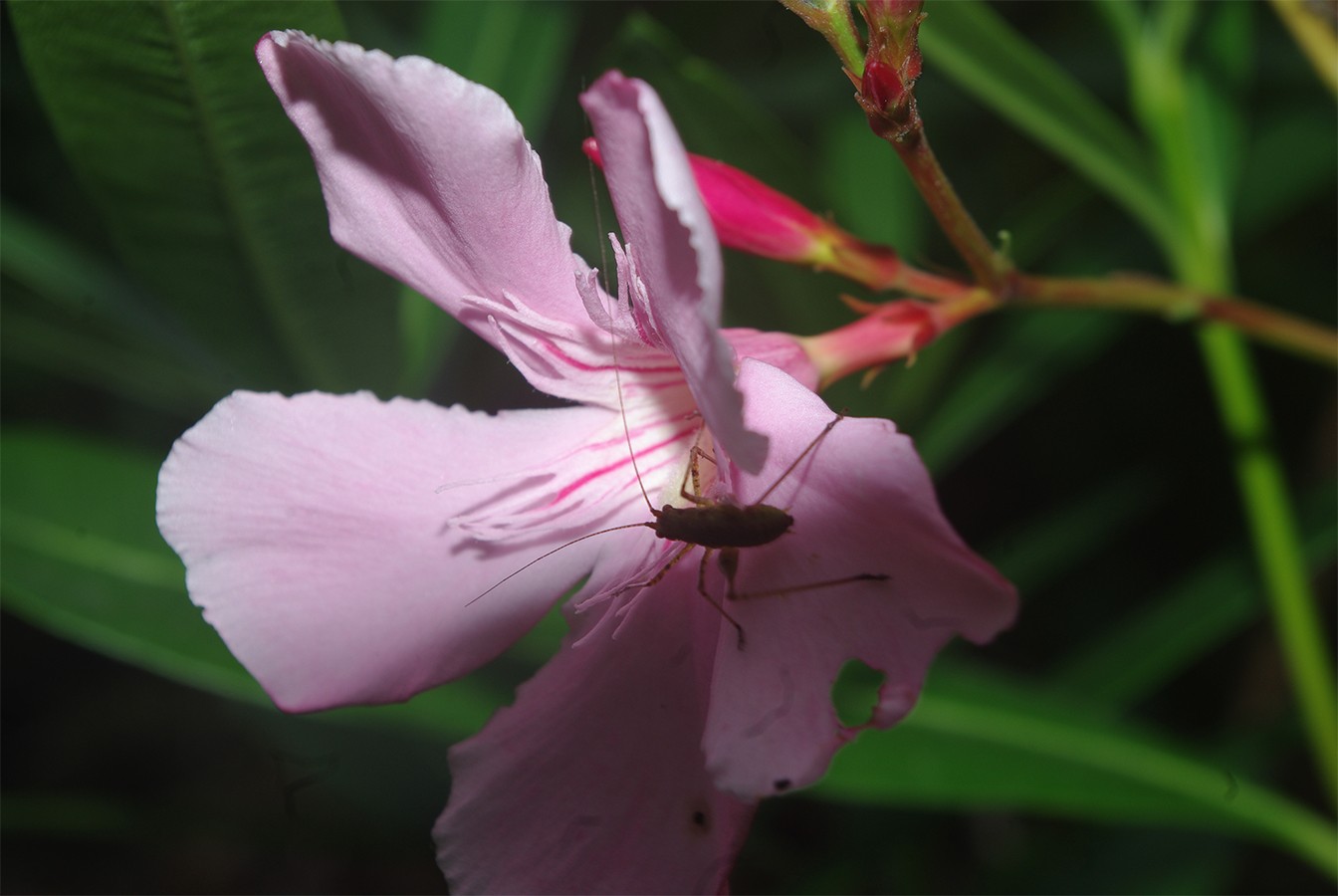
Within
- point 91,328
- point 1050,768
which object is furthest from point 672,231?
point 91,328

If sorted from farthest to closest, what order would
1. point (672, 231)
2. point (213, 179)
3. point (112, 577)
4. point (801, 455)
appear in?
point (112, 577) → point (213, 179) → point (801, 455) → point (672, 231)

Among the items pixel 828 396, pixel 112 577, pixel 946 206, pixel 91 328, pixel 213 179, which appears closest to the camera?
pixel 946 206

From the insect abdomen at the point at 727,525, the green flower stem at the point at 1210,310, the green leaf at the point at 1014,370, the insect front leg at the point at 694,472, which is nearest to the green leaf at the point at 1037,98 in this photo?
the green leaf at the point at 1014,370

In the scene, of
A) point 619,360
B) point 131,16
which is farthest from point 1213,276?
point 131,16

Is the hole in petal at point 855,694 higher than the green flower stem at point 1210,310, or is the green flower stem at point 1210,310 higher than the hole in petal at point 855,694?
the green flower stem at point 1210,310

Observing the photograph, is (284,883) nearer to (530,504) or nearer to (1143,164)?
(530,504)

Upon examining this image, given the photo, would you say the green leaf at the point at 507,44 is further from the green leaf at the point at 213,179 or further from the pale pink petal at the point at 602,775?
the pale pink petal at the point at 602,775

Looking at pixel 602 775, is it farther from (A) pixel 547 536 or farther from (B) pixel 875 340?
(B) pixel 875 340
